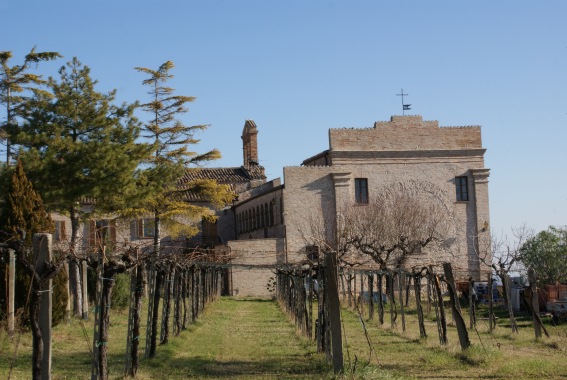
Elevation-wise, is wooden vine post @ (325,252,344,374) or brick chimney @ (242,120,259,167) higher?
brick chimney @ (242,120,259,167)

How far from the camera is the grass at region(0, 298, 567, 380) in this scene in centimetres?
1605

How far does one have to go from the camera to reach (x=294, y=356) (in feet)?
64.4

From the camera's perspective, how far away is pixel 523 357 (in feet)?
61.1

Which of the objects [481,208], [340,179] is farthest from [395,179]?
[481,208]

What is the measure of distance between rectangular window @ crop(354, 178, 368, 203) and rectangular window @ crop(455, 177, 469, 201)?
6.14 m

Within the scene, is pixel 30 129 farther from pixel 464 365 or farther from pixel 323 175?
pixel 323 175

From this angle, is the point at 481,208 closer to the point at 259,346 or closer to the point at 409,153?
the point at 409,153

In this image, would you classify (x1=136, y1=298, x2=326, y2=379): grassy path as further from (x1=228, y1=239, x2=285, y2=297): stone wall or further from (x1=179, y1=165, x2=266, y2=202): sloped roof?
(x1=179, y1=165, x2=266, y2=202): sloped roof

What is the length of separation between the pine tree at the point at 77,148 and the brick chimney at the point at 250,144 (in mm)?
38814

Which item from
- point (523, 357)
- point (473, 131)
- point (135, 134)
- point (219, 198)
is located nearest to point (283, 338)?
point (523, 357)

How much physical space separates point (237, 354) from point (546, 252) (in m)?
39.3

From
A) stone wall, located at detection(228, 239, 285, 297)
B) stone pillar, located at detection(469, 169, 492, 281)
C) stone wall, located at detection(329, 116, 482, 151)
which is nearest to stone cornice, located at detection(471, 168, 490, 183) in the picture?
stone pillar, located at detection(469, 169, 492, 281)

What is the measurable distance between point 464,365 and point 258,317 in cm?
1821

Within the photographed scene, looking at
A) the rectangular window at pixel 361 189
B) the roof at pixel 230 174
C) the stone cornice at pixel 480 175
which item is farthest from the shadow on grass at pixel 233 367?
the roof at pixel 230 174
